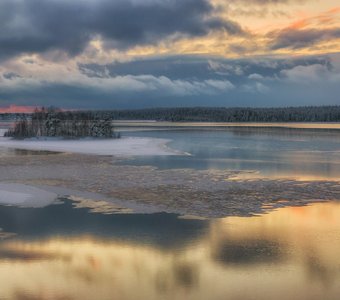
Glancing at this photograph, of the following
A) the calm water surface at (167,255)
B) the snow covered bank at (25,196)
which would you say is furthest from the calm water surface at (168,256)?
the snow covered bank at (25,196)

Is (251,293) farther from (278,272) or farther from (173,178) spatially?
(173,178)

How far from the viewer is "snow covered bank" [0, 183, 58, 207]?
1614 cm

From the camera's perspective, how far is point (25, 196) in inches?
679

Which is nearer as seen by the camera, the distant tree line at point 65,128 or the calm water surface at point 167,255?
the calm water surface at point 167,255

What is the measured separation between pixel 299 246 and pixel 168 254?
2.98 meters

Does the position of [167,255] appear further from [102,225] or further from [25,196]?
[25,196]

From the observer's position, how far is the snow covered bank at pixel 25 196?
53.0 ft

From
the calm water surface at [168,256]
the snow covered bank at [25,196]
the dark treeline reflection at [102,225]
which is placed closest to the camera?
the calm water surface at [168,256]

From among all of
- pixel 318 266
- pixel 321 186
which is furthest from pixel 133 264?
pixel 321 186

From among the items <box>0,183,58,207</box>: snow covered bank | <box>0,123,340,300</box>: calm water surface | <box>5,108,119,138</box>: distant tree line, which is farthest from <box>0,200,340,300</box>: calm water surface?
<box>5,108,119,138</box>: distant tree line

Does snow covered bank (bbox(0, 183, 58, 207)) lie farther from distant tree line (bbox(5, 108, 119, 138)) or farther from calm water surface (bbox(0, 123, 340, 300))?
distant tree line (bbox(5, 108, 119, 138))

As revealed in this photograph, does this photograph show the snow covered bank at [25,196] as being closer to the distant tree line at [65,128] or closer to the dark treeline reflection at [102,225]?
the dark treeline reflection at [102,225]

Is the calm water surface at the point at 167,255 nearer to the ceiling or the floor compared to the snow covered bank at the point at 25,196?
nearer to the floor

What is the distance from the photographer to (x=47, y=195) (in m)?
17.5
